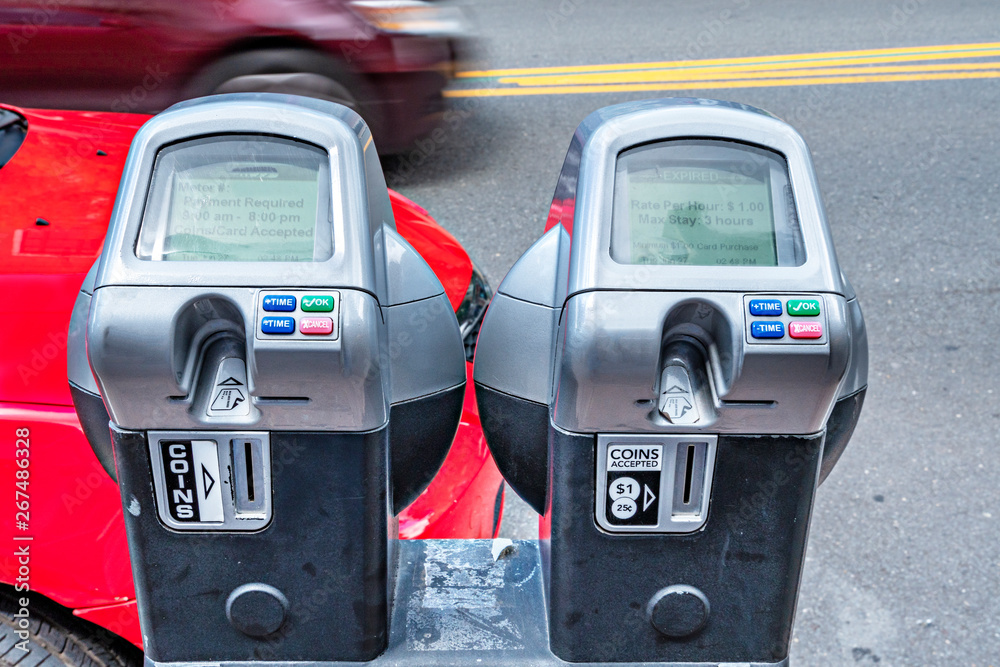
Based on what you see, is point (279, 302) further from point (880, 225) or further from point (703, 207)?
point (880, 225)

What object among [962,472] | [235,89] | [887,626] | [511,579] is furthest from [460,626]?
[235,89]

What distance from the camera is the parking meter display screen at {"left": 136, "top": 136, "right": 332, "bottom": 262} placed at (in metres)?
1.17

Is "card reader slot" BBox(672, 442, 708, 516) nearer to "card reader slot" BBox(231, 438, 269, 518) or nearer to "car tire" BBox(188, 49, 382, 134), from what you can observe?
"card reader slot" BBox(231, 438, 269, 518)

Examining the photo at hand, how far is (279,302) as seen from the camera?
3.65 ft

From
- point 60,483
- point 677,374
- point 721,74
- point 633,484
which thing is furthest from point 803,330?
point 721,74

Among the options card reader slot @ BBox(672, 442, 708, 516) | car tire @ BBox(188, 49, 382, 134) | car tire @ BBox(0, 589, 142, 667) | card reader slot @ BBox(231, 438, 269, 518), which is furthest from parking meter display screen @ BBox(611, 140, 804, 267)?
car tire @ BBox(188, 49, 382, 134)

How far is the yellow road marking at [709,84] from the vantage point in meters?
→ 6.22

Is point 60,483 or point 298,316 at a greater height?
point 298,316

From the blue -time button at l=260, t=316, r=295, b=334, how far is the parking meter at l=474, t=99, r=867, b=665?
327mm

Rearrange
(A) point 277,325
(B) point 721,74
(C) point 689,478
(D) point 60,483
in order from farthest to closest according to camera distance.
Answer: (B) point 721,74 < (D) point 60,483 < (C) point 689,478 < (A) point 277,325

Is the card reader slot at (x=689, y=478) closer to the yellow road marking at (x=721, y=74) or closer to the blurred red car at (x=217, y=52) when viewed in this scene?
the blurred red car at (x=217, y=52)

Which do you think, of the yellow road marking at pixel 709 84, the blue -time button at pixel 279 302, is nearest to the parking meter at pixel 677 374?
the blue -time button at pixel 279 302

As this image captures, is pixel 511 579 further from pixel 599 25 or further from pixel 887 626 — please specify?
pixel 599 25

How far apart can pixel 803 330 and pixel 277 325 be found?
627 mm
